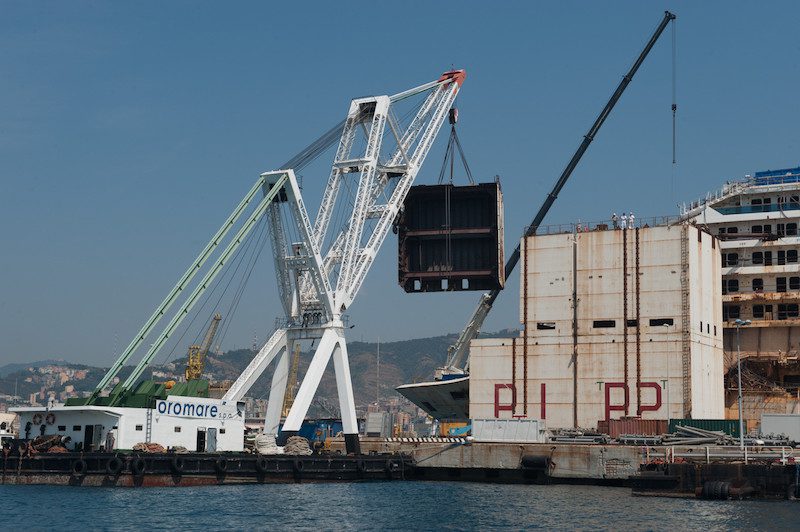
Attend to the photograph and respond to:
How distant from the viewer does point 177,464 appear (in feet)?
166

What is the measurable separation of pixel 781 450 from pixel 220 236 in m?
30.4

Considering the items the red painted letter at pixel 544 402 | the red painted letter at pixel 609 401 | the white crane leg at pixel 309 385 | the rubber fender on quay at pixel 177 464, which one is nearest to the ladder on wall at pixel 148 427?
the rubber fender on quay at pixel 177 464

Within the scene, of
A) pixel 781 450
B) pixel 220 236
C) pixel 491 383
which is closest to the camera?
pixel 781 450

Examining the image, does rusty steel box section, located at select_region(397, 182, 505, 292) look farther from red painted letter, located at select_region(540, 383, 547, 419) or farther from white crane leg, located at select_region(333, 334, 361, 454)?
white crane leg, located at select_region(333, 334, 361, 454)

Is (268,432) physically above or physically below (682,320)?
below

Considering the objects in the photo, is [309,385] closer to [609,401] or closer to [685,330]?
[609,401]

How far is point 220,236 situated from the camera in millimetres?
59812

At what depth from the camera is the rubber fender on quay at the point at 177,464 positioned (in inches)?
1986

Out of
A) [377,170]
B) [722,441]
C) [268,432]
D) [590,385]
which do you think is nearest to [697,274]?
[590,385]

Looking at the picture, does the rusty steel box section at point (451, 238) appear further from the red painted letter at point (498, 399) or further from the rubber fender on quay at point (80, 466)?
the rubber fender on quay at point (80, 466)

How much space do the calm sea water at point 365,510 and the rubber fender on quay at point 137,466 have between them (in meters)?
0.91

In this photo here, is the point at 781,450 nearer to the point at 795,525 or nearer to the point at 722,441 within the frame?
the point at 722,441

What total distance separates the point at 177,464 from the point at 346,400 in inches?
557

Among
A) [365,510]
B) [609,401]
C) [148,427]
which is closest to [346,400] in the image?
[148,427]
